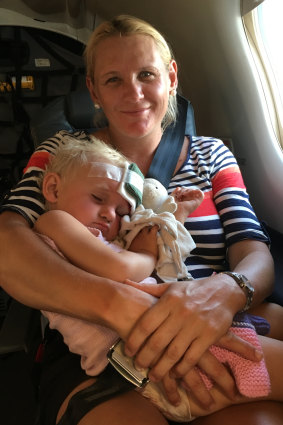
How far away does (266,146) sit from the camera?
6.29 ft

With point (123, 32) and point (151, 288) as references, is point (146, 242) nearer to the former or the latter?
point (151, 288)

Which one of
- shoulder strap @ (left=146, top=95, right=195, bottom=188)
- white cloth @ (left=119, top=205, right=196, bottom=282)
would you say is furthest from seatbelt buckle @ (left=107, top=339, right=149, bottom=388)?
shoulder strap @ (left=146, top=95, right=195, bottom=188)

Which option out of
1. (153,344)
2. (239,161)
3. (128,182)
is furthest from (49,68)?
(153,344)

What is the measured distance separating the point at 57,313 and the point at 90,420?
→ 29 cm

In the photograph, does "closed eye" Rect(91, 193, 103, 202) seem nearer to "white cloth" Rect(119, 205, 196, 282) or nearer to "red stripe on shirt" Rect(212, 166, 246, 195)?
"white cloth" Rect(119, 205, 196, 282)

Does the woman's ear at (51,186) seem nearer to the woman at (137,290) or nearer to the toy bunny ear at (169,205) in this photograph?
the woman at (137,290)

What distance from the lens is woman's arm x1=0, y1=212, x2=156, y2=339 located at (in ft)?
3.02

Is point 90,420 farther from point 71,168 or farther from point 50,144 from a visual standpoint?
point 50,144

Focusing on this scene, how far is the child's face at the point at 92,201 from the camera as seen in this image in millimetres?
1176

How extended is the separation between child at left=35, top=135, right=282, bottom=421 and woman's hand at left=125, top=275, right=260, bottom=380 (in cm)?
9

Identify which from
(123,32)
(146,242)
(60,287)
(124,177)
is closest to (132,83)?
(123,32)

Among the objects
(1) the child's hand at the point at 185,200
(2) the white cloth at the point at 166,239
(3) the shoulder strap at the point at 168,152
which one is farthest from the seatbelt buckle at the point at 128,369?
(3) the shoulder strap at the point at 168,152

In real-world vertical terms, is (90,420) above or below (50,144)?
below

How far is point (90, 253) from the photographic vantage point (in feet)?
3.28
